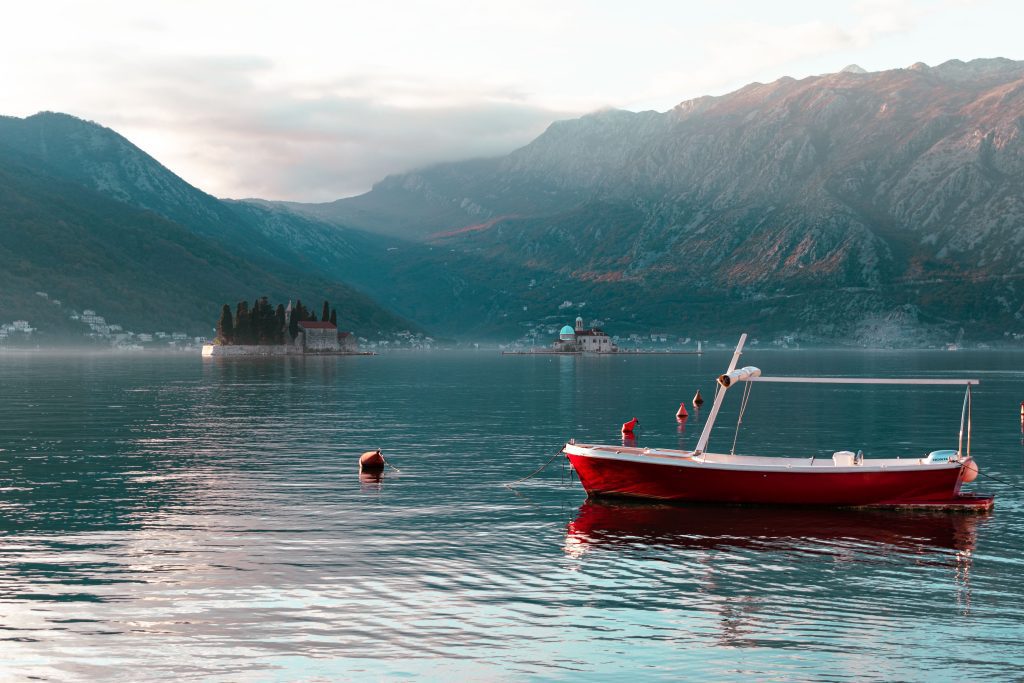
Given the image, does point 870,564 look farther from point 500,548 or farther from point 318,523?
point 318,523

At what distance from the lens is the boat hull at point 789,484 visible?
44875 mm

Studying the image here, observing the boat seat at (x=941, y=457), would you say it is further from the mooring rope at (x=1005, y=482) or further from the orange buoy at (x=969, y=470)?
the mooring rope at (x=1005, y=482)

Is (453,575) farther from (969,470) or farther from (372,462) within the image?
(969,470)

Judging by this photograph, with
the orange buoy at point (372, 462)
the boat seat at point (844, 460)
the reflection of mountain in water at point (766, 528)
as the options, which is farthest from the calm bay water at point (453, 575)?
the boat seat at point (844, 460)

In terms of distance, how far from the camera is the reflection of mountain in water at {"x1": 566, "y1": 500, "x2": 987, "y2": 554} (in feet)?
126

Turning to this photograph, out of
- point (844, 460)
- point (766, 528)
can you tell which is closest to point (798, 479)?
point (844, 460)

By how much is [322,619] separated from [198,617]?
3486 millimetres

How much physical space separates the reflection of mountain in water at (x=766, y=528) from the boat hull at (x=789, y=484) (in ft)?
1.92

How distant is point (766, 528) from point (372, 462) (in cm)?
2488

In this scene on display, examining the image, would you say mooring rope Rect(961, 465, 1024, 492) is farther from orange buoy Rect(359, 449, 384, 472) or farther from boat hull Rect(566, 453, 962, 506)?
orange buoy Rect(359, 449, 384, 472)

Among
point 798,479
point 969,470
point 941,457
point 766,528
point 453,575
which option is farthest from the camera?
point 941,457

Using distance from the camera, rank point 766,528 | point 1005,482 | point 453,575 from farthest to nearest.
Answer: point 1005,482 < point 766,528 < point 453,575

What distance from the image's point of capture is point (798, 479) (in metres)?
44.9

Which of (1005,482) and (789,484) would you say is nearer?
(789,484)
